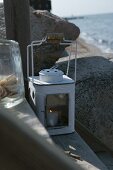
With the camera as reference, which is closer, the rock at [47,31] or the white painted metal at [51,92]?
the white painted metal at [51,92]

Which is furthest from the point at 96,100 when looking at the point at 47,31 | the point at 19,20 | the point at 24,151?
the point at 24,151

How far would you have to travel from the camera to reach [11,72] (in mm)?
2348

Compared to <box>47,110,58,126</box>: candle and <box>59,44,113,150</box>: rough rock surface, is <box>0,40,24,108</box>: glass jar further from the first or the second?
<box>59,44,113,150</box>: rough rock surface

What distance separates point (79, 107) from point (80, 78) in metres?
0.39

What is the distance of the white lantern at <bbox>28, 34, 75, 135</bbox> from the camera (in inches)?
94.6

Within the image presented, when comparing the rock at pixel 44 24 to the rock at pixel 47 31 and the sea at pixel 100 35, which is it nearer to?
the rock at pixel 47 31

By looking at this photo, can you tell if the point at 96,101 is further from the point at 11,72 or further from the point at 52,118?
the point at 11,72

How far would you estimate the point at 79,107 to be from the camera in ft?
12.1

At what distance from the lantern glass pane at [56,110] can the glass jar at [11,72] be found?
0.65 ft

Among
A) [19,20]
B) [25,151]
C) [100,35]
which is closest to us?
[25,151]

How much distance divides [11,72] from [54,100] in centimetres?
34

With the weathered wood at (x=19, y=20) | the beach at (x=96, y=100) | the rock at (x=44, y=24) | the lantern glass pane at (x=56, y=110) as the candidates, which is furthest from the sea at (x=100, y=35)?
the lantern glass pane at (x=56, y=110)

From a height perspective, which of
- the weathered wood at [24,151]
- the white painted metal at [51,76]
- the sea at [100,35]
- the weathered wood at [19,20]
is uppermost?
the weathered wood at [24,151]

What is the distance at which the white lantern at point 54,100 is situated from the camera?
2402 mm
